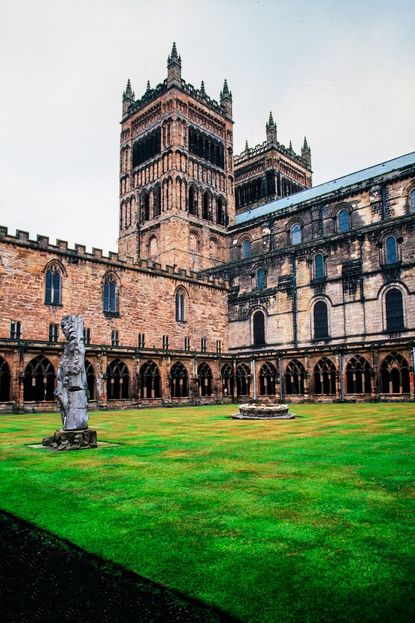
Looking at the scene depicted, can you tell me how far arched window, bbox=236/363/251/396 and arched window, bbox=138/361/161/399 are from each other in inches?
328

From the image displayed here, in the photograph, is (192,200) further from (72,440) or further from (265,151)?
(72,440)

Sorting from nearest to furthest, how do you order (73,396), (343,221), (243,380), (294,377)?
1. (73,396)
2. (294,377)
3. (243,380)
4. (343,221)

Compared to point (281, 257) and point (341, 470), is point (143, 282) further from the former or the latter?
point (341, 470)

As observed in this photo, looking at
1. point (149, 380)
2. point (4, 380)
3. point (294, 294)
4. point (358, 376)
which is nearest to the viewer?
point (4, 380)

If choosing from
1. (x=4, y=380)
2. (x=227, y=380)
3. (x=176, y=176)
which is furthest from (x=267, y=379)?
(x=176, y=176)

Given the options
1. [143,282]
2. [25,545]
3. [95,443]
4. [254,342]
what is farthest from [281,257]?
[25,545]

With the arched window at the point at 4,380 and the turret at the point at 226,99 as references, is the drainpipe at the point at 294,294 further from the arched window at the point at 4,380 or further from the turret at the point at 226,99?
the turret at the point at 226,99

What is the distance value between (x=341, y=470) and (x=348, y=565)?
3886 millimetres

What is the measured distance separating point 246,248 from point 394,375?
28177mm

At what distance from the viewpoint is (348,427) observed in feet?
47.8

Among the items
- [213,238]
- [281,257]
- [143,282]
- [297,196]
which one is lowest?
[143,282]

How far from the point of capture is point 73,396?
1157 centimetres

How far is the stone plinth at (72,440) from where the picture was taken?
10734 millimetres

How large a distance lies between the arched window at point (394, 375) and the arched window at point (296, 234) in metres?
21.3
